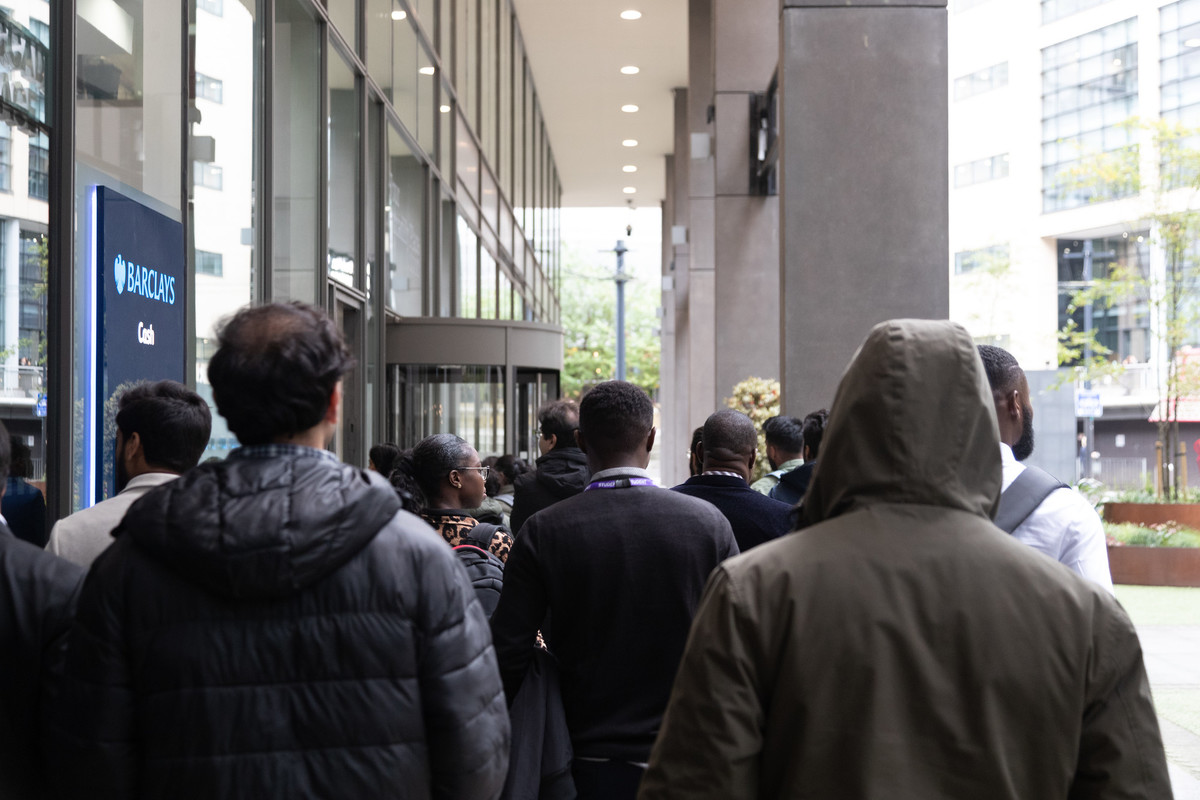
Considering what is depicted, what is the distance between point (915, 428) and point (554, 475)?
4420mm

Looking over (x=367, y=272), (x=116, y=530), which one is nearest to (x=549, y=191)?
(x=367, y=272)

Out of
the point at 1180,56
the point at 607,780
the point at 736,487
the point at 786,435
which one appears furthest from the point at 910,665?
the point at 1180,56

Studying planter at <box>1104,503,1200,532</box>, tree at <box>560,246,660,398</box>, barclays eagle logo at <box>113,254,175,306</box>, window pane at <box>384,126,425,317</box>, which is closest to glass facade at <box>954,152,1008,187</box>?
tree at <box>560,246,660,398</box>

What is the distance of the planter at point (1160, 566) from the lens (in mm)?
15102

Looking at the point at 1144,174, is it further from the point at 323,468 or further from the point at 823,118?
the point at 323,468

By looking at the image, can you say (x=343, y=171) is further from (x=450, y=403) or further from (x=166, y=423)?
(x=166, y=423)

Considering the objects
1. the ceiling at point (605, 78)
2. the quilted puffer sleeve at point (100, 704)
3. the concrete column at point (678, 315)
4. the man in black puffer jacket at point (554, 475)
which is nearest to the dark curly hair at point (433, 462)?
the man in black puffer jacket at point (554, 475)

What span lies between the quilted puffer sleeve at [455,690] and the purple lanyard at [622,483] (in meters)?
1.41

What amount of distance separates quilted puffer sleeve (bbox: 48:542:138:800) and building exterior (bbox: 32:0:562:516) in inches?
112

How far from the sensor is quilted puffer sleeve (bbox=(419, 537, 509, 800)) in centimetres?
227

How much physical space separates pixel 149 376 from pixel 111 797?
3.81m

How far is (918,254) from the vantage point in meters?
8.44

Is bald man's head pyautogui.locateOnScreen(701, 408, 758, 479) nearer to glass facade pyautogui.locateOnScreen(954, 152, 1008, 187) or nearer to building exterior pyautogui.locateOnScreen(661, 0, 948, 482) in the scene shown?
building exterior pyautogui.locateOnScreen(661, 0, 948, 482)

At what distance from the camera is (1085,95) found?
5350cm
